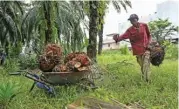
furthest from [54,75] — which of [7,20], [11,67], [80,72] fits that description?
[7,20]

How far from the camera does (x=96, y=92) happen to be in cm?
588

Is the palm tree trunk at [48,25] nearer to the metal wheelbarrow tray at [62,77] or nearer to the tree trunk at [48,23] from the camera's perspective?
the tree trunk at [48,23]

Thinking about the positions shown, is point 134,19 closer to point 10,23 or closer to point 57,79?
point 57,79

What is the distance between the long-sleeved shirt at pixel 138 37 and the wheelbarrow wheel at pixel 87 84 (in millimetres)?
2087

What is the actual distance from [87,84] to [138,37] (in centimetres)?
234

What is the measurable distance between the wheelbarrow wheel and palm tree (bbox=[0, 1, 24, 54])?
26.8 feet

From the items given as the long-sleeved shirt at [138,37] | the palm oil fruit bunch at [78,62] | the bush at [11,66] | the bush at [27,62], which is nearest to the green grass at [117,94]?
the palm oil fruit bunch at [78,62]

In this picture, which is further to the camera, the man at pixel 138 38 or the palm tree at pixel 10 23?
the palm tree at pixel 10 23

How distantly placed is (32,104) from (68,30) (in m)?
11.3

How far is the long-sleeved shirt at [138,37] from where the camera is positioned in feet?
26.6

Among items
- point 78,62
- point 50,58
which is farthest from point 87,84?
point 50,58

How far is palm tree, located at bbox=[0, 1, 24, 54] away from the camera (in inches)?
565

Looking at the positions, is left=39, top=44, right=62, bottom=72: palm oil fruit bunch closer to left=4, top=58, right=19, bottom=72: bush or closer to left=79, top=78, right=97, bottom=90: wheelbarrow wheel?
left=79, top=78, right=97, bottom=90: wheelbarrow wheel

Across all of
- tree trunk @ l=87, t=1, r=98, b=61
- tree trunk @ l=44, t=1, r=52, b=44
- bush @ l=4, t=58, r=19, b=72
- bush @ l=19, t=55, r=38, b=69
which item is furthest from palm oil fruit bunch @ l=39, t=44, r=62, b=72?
bush @ l=19, t=55, r=38, b=69
